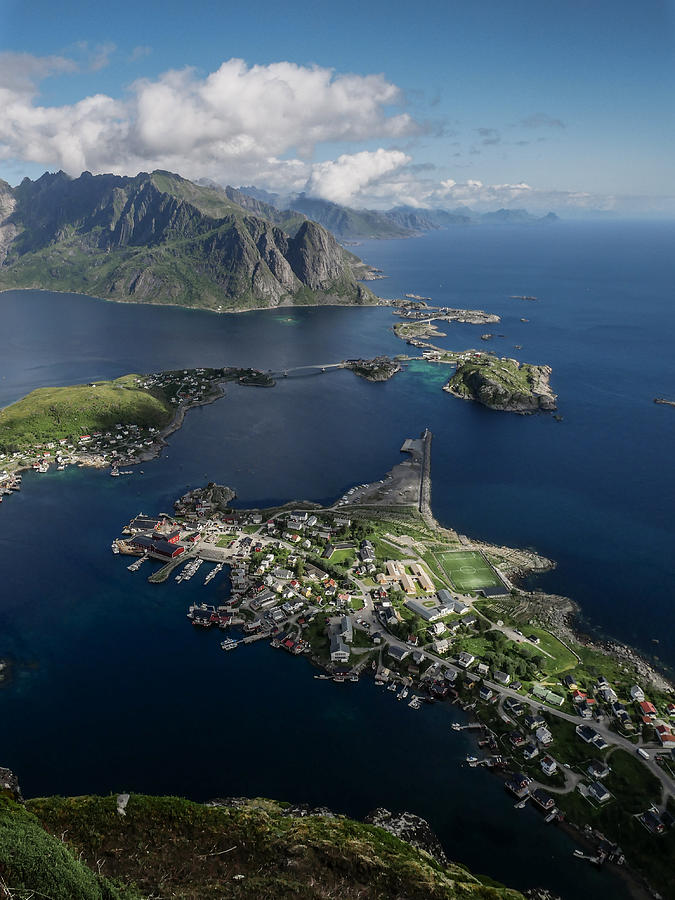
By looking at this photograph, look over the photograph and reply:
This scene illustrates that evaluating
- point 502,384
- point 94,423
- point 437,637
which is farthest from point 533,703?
point 94,423

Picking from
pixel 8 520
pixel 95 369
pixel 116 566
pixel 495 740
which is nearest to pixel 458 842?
pixel 495 740

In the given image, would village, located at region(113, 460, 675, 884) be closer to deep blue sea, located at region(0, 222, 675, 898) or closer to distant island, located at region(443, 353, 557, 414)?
deep blue sea, located at region(0, 222, 675, 898)

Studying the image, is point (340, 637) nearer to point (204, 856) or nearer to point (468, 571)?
point (468, 571)

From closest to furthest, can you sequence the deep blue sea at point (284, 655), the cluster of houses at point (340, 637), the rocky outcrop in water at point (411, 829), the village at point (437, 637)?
the rocky outcrop in water at point (411, 829)
the deep blue sea at point (284, 655)
the village at point (437, 637)
the cluster of houses at point (340, 637)

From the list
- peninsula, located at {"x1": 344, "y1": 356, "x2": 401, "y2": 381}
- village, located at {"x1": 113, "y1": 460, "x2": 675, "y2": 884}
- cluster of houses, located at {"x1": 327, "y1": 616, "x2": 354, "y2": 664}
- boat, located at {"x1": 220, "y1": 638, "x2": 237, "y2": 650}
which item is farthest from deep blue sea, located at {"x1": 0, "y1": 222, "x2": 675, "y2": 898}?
peninsula, located at {"x1": 344, "y1": 356, "x2": 401, "y2": 381}

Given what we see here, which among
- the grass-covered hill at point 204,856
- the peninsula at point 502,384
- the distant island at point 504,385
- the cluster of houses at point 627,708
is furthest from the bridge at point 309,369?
the grass-covered hill at point 204,856

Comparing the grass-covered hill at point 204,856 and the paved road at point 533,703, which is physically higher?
the grass-covered hill at point 204,856

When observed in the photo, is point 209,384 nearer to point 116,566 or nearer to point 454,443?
point 454,443

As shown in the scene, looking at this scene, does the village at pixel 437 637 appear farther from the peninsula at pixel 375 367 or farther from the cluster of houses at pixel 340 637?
the peninsula at pixel 375 367
